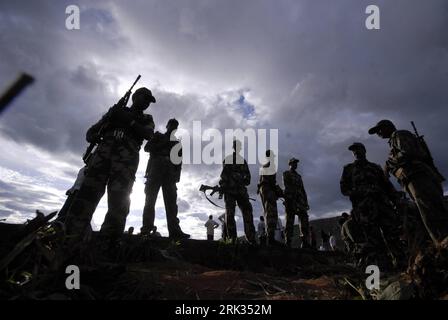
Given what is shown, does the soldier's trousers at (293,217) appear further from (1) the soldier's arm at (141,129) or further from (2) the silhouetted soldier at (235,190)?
(1) the soldier's arm at (141,129)

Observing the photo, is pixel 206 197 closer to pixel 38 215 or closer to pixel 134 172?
pixel 134 172

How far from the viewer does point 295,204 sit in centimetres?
805

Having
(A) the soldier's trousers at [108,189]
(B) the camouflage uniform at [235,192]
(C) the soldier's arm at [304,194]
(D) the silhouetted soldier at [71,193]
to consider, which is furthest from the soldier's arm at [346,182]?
(D) the silhouetted soldier at [71,193]

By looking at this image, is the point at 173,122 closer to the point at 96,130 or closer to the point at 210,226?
the point at 96,130

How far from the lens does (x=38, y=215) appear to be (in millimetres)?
2342

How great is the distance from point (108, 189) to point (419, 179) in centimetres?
415

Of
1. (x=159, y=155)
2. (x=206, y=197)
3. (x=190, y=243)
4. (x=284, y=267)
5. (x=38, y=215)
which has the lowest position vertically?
(x=284, y=267)

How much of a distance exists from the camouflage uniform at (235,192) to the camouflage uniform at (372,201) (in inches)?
94.6

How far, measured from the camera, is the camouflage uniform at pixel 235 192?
654 centimetres

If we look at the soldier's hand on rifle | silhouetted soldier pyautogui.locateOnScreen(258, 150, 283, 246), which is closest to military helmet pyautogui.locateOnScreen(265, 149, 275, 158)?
silhouetted soldier pyautogui.locateOnScreen(258, 150, 283, 246)

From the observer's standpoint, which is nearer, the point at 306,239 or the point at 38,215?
the point at 38,215

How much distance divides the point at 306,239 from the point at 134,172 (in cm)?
566

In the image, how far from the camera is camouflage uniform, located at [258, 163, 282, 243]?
7.17 meters
